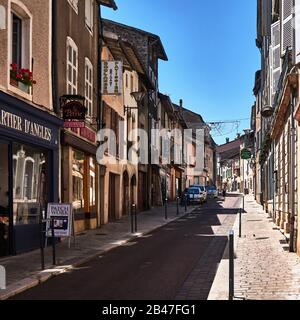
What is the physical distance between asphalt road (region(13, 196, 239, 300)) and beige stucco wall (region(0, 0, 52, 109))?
4.35 meters

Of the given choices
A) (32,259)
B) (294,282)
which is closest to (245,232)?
(32,259)

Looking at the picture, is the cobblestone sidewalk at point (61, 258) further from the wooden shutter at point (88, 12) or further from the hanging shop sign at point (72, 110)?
the wooden shutter at point (88, 12)

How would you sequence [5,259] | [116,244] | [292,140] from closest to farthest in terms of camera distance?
[5,259] → [292,140] → [116,244]

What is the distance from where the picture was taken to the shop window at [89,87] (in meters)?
20.2

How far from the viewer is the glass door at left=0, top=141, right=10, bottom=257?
504 inches

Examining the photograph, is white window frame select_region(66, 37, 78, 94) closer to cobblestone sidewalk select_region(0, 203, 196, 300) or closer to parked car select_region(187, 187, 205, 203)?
cobblestone sidewalk select_region(0, 203, 196, 300)

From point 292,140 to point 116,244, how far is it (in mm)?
5593

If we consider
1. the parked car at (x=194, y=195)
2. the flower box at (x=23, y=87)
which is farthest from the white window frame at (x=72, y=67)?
the parked car at (x=194, y=195)

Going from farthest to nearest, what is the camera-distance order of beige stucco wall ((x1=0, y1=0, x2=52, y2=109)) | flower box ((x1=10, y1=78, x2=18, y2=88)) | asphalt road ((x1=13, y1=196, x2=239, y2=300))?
flower box ((x1=10, y1=78, x2=18, y2=88)) → beige stucco wall ((x1=0, y1=0, x2=52, y2=109)) → asphalt road ((x1=13, y1=196, x2=239, y2=300))

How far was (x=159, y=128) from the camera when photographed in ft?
140

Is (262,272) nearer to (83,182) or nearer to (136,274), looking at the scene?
(136,274)

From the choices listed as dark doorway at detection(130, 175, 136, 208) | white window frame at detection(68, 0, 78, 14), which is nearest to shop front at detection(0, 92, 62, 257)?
white window frame at detection(68, 0, 78, 14)

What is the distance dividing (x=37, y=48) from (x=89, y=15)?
6754 mm

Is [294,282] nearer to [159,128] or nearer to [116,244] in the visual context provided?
[116,244]
